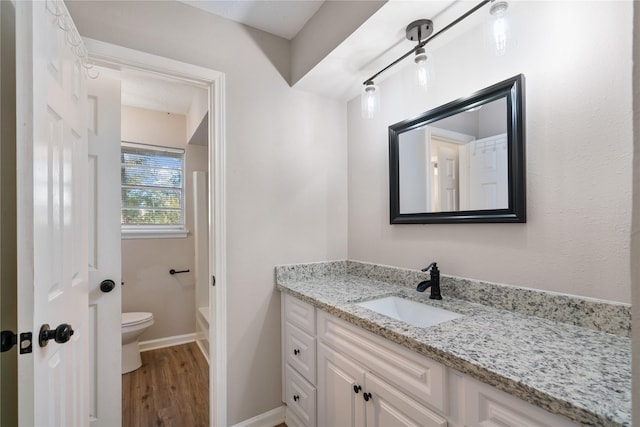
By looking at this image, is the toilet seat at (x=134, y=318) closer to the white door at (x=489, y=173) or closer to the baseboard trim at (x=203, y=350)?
the baseboard trim at (x=203, y=350)

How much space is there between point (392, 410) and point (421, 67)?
138 centimetres

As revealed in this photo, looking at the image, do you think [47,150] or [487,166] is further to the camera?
[487,166]

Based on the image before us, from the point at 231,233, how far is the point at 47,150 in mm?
929

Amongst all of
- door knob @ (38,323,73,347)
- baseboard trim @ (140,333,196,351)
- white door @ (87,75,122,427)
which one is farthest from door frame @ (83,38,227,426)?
baseboard trim @ (140,333,196,351)

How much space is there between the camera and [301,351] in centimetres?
165

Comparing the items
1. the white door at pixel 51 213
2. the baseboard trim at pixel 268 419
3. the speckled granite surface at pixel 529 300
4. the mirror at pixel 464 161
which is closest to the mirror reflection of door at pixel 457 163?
the mirror at pixel 464 161

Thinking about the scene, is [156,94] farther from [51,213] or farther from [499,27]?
[499,27]

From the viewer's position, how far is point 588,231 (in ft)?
3.37

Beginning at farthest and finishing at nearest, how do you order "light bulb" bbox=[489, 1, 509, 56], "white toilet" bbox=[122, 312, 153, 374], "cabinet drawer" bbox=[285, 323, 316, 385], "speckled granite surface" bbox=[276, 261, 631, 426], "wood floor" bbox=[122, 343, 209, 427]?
"white toilet" bbox=[122, 312, 153, 374] < "wood floor" bbox=[122, 343, 209, 427] < "cabinet drawer" bbox=[285, 323, 316, 385] < "light bulb" bbox=[489, 1, 509, 56] < "speckled granite surface" bbox=[276, 261, 631, 426]

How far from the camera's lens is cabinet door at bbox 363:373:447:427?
951 millimetres

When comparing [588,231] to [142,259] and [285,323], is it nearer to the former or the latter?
[285,323]

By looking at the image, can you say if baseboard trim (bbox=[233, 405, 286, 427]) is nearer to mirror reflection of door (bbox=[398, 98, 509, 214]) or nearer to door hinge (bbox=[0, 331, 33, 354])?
door hinge (bbox=[0, 331, 33, 354])

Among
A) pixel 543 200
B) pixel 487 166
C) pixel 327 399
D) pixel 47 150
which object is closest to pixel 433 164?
pixel 487 166

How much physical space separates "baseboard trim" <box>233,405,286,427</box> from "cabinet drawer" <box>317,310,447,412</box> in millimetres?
791
